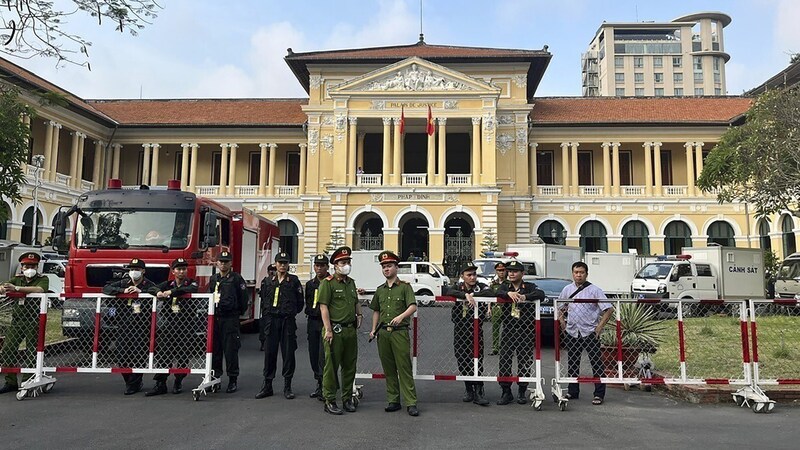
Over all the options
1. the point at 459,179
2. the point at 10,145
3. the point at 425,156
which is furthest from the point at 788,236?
the point at 10,145

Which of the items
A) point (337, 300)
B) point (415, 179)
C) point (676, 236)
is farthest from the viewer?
point (676, 236)

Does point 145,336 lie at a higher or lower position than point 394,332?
lower

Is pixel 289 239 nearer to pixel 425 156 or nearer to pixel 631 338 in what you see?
pixel 425 156

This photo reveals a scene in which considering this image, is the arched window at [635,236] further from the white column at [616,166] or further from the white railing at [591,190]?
the white railing at [591,190]

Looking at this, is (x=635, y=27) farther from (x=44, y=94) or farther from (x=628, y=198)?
(x=44, y=94)

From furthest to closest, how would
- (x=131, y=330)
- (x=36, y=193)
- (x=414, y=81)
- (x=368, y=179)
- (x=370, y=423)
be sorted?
1. (x=368, y=179)
2. (x=414, y=81)
3. (x=36, y=193)
4. (x=131, y=330)
5. (x=370, y=423)

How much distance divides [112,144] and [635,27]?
8806 cm

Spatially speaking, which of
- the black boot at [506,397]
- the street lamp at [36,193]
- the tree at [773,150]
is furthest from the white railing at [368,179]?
the black boot at [506,397]

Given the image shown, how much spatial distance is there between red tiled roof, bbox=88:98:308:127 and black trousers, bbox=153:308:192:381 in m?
30.7

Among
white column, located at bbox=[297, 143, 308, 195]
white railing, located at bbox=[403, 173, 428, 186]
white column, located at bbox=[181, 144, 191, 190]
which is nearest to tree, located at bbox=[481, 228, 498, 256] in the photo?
white railing, located at bbox=[403, 173, 428, 186]

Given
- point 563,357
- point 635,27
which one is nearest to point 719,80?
point 635,27

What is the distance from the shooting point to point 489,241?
102 feet

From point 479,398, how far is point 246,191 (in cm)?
3317

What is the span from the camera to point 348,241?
32594mm
